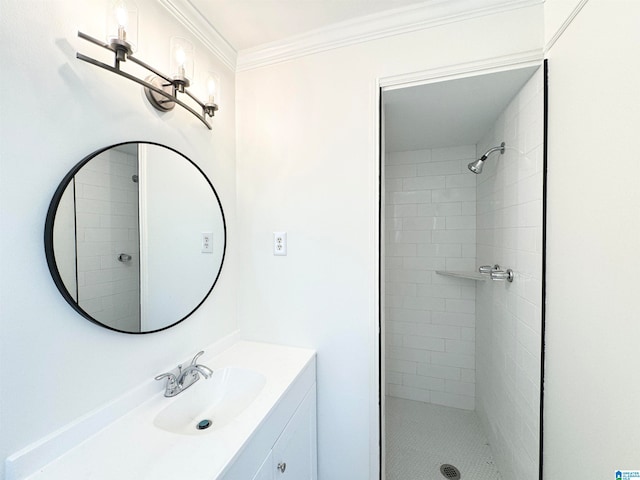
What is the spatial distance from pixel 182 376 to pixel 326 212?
0.97m

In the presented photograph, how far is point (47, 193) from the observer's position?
756mm

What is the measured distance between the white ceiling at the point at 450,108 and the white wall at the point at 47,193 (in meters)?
1.18

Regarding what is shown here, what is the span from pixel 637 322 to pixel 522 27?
3.87 feet

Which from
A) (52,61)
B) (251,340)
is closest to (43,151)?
(52,61)

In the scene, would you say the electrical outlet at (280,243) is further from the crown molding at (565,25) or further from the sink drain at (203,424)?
the crown molding at (565,25)

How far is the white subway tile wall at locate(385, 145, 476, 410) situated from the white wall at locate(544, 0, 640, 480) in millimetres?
1129

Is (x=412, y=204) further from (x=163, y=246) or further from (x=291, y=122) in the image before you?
(x=163, y=246)

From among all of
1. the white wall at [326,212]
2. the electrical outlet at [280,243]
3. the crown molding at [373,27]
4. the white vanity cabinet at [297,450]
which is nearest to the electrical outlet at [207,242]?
the white wall at [326,212]

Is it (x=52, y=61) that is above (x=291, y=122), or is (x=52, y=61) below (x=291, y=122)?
below

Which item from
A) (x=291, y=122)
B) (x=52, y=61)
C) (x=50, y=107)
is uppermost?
(x=291, y=122)

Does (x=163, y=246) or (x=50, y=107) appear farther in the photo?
(x=163, y=246)

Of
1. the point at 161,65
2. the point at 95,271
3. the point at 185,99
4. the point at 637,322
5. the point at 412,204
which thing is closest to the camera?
the point at 637,322

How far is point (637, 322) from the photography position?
68 cm

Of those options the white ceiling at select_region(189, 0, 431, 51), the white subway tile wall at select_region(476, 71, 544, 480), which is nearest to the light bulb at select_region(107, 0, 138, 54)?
the white ceiling at select_region(189, 0, 431, 51)
